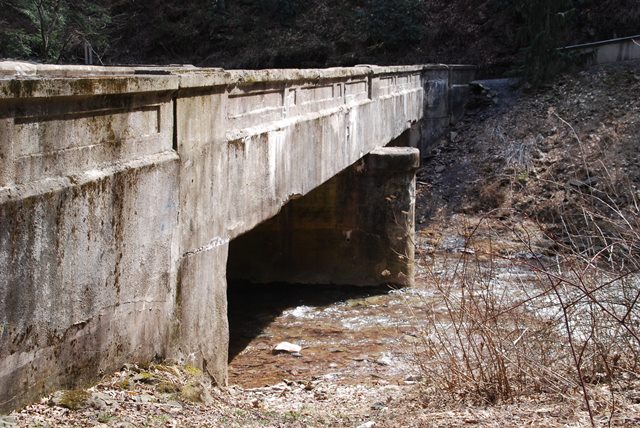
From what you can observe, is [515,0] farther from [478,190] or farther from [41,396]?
[41,396]

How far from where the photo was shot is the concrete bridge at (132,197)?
382 centimetres

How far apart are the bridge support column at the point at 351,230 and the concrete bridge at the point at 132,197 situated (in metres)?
2.79

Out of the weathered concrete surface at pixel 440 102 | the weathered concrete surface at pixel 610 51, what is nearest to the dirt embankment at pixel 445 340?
the weathered concrete surface at pixel 440 102

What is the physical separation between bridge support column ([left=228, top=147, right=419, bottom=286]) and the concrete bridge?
279cm

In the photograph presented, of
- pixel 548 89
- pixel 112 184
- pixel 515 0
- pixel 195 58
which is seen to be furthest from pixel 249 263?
pixel 195 58

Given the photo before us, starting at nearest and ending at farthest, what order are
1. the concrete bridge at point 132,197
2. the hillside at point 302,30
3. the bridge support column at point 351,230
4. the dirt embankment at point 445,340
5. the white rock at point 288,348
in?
the concrete bridge at point 132,197 < the dirt embankment at point 445,340 < the white rock at point 288,348 < the bridge support column at point 351,230 < the hillside at point 302,30

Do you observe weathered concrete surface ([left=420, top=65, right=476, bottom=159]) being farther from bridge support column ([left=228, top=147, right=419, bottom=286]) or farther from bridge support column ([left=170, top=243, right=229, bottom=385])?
bridge support column ([left=170, top=243, right=229, bottom=385])

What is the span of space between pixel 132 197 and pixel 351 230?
8.09 meters

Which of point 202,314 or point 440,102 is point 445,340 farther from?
point 440,102

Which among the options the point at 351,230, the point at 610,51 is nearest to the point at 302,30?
the point at 610,51

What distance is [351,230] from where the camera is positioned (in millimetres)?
12750

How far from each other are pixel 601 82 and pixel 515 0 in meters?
5.98

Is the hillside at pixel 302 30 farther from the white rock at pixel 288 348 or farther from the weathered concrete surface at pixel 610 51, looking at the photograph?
the white rock at pixel 288 348

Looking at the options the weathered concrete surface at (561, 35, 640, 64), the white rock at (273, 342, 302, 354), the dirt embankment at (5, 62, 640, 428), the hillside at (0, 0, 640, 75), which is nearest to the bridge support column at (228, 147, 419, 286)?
the dirt embankment at (5, 62, 640, 428)
